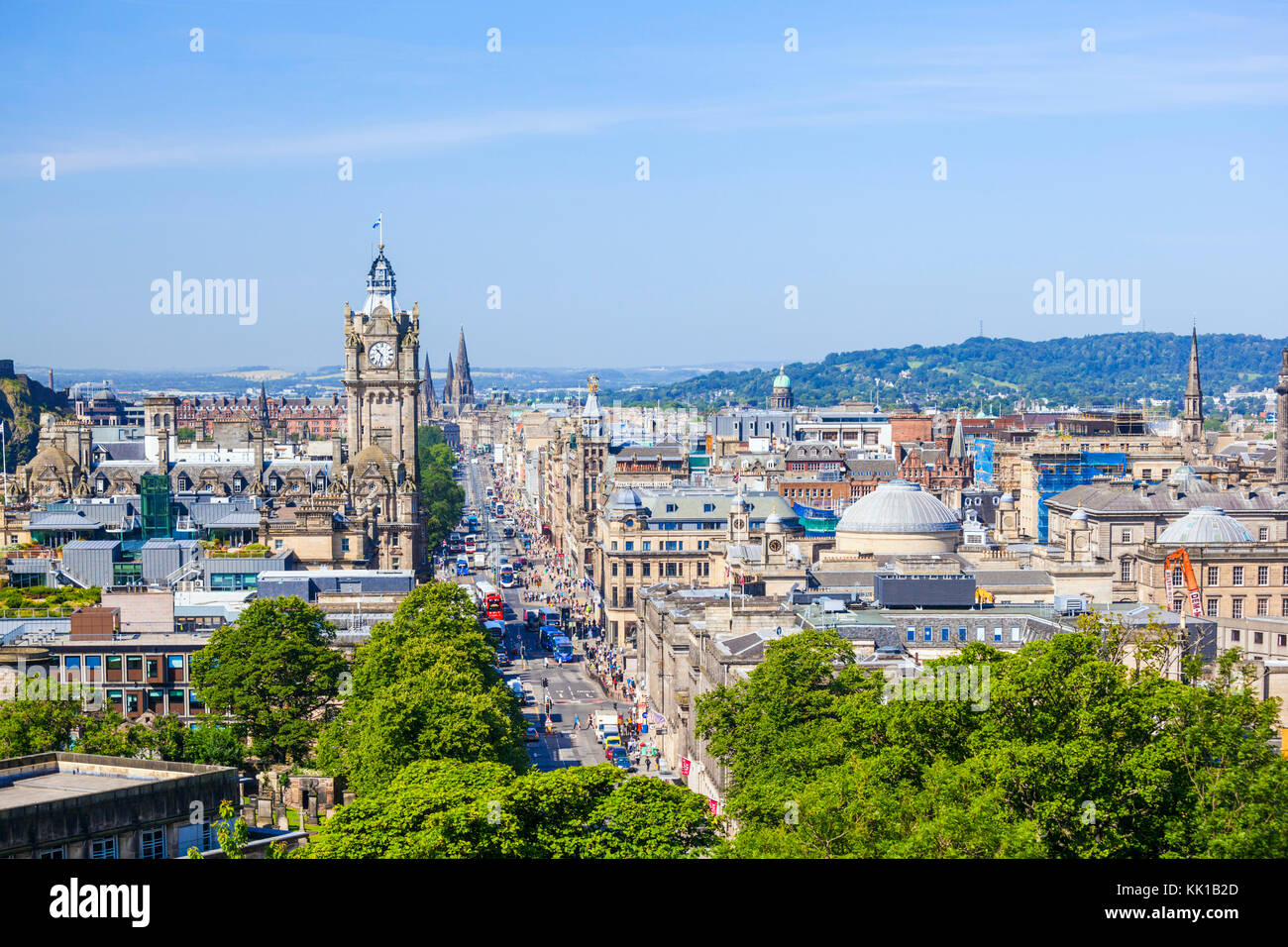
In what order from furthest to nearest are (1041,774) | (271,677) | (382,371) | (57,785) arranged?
1. (382,371)
2. (271,677)
3. (57,785)
4. (1041,774)

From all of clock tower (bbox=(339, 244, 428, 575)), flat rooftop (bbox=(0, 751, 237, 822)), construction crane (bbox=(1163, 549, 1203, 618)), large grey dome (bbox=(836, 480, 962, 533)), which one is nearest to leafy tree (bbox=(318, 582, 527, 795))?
flat rooftop (bbox=(0, 751, 237, 822))

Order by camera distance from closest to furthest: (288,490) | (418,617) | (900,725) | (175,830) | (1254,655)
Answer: (175,830)
(900,725)
(418,617)
(1254,655)
(288,490)

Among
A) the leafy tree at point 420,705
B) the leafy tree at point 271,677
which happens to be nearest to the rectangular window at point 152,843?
the leafy tree at point 420,705

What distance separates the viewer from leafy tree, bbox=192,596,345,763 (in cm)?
6850

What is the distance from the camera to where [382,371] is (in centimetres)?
15125

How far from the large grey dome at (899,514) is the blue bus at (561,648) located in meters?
20.8

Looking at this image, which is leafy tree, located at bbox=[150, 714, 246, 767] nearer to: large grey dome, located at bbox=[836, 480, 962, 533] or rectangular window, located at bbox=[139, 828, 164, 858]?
rectangular window, located at bbox=[139, 828, 164, 858]

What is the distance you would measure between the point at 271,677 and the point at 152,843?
2902cm

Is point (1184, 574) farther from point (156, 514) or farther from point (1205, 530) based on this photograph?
point (156, 514)

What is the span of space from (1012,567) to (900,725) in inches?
2245

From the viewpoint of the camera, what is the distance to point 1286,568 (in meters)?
106

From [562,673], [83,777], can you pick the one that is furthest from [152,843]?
[562,673]
